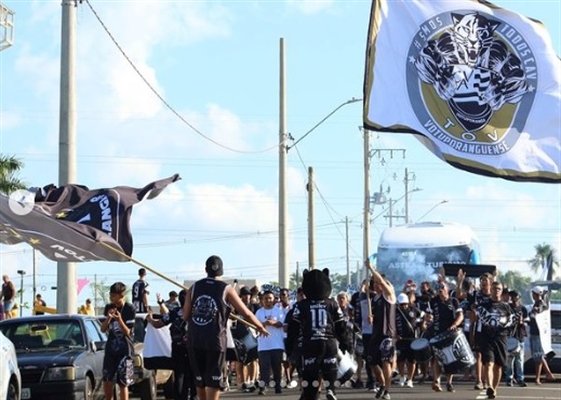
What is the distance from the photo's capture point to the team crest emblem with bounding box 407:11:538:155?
53.4 feet

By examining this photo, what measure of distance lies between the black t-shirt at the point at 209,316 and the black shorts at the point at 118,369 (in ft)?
6.75

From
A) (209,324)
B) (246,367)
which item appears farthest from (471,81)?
Answer: (246,367)

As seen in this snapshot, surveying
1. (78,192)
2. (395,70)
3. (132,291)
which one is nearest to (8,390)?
(78,192)

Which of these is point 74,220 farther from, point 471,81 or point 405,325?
point 405,325

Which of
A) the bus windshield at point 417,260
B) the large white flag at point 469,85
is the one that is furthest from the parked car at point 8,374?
the bus windshield at point 417,260

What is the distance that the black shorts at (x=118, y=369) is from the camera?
14828 millimetres

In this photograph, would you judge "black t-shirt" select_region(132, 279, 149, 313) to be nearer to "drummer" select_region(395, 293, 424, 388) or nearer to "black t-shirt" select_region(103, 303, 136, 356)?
"drummer" select_region(395, 293, 424, 388)

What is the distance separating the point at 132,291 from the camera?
22484 mm

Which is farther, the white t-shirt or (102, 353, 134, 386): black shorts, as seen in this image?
the white t-shirt

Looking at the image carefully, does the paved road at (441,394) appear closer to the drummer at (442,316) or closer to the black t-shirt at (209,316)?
the drummer at (442,316)

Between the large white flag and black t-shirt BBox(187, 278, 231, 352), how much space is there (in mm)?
3986

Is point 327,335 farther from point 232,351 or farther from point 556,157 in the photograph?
point 556,157

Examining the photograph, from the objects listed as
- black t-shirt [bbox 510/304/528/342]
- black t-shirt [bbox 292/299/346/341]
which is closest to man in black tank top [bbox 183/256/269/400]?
black t-shirt [bbox 292/299/346/341]

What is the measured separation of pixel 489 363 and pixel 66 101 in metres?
8.39
